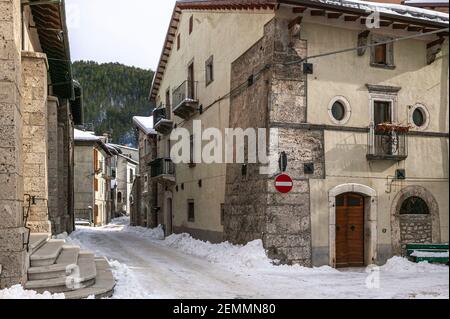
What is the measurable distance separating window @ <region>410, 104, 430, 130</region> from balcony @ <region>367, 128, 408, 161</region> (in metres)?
0.86

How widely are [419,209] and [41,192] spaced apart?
36.9 ft

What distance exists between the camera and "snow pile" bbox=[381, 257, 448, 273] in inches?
509

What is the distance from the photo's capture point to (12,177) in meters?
7.48

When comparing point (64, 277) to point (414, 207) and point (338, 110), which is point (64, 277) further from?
point (414, 207)

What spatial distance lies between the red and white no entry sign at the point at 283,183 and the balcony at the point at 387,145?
268 centimetres

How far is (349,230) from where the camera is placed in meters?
14.0

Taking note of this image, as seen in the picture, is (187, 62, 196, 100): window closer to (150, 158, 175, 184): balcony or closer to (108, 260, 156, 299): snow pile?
(150, 158, 175, 184): balcony

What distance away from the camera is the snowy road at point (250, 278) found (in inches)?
361

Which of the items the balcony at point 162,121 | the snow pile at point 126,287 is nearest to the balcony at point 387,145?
the snow pile at point 126,287

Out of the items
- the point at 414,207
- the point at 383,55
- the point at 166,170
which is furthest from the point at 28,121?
the point at 166,170

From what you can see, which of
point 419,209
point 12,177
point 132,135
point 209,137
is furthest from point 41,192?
point 132,135

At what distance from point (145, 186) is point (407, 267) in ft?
80.5

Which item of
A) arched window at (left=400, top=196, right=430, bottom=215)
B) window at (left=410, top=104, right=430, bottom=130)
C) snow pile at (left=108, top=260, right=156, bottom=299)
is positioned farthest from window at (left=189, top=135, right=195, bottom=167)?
snow pile at (left=108, top=260, right=156, bottom=299)
